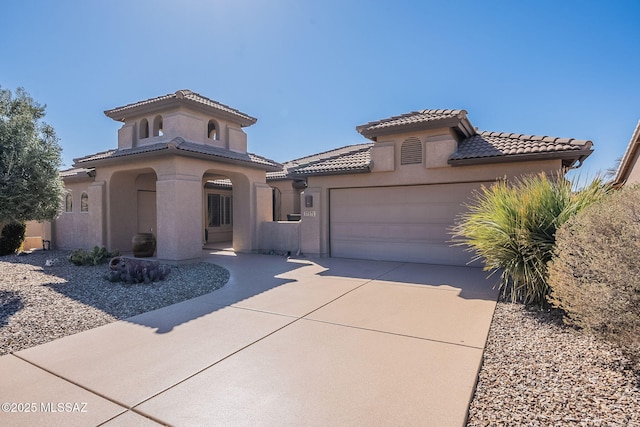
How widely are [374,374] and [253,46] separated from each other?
11913mm

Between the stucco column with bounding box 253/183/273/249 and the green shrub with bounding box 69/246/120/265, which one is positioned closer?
the green shrub with bounding box 69/246/120/265

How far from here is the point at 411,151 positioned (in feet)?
39.7

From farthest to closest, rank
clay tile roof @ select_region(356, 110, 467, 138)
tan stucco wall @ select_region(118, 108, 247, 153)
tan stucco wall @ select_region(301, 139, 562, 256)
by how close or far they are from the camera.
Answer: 1. tan stucco wall @ select_region(118, 108, 247, 153)
2. clay tile roof @ select_region(356, 110, 467, 138)
3. tan stucco wall @ select_region(301, 139, 562, 256)

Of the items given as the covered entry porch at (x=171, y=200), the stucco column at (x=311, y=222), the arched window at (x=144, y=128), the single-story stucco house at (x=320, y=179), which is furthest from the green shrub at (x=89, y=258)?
the stucco column at (x=311, y=222)

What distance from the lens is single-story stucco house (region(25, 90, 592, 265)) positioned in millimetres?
11188

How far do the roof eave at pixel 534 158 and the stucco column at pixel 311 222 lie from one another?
5474 millimetres

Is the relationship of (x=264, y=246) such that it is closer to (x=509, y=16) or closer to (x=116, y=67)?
(x=116, y=67)

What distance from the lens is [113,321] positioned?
6.07 m

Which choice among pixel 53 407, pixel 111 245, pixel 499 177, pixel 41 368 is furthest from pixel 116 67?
pixel 499 177

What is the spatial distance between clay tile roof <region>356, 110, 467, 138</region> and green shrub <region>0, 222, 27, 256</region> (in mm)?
17808

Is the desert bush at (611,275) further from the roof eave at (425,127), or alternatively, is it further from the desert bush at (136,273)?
the desert bush at (136,273)

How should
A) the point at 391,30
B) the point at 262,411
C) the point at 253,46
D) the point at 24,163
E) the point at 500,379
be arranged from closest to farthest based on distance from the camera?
the point at 262,411 < the point at 500,379 < the point at 24,163 < the point at 391,30 < the point at 253,46

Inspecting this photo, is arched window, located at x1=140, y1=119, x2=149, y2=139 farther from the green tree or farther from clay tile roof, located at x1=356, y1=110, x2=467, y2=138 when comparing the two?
clay tile roof, located at x1=356, y1=110, x2=467, y2=138

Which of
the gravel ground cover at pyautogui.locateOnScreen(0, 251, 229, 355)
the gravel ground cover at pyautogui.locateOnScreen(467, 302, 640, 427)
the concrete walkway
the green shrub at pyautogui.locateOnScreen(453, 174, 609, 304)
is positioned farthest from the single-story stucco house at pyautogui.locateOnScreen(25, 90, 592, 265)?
the gravel ground cover at pyautogui.locateOnScreen(467, 302, 640, 427)
